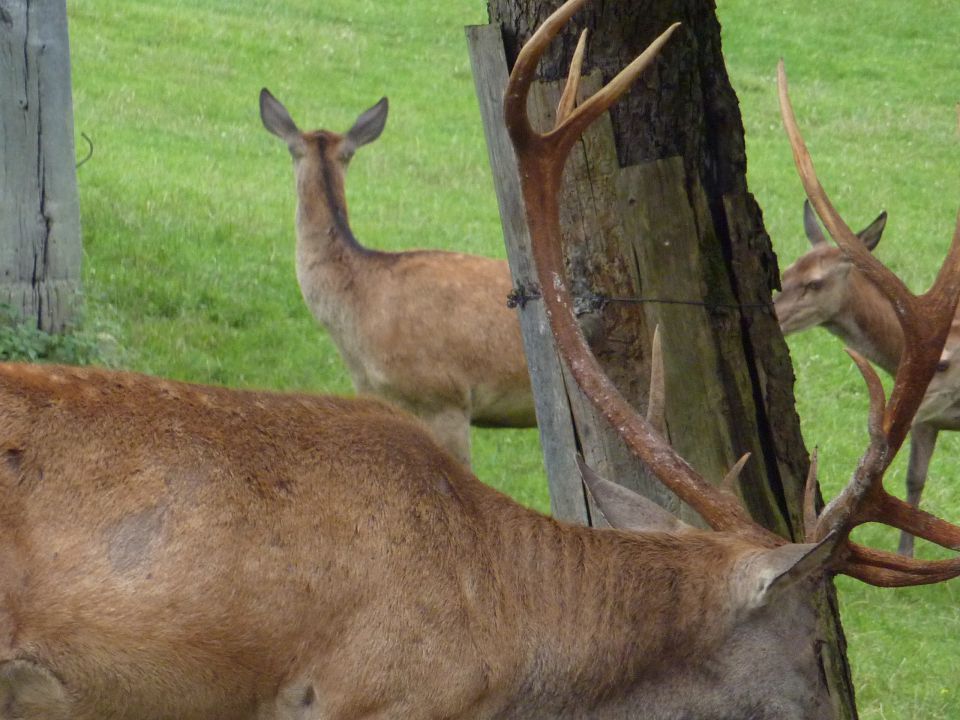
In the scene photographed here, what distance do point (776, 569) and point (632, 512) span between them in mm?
538

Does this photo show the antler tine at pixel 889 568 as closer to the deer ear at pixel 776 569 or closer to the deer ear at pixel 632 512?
the deer ear at pixel 776 569

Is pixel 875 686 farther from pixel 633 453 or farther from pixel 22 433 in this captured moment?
pixel 22 433

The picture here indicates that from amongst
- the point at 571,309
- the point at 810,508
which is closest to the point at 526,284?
the point at 571,309

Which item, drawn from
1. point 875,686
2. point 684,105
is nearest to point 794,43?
point 875,686

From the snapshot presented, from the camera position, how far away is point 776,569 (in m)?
3.73

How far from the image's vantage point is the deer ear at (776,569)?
363cm

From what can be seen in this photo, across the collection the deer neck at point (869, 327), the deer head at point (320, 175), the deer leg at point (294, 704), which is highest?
the deer head at point (320, 175)

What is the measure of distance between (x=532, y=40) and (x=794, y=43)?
20.2 metres

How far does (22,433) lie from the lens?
3.52 m

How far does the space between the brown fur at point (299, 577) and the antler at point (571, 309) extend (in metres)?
0.11

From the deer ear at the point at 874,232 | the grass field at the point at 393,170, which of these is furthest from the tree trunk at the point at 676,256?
the deer ear at the point at 874,232

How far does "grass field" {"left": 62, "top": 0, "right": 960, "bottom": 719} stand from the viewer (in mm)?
8820

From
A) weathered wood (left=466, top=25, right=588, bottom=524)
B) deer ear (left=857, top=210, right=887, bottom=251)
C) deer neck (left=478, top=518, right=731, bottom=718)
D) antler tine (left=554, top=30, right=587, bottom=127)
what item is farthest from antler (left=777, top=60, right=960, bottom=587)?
deer ear (left=857, top=210, right=887, bottom=251)

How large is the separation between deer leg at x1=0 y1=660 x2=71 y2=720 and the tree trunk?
5.73 feet
